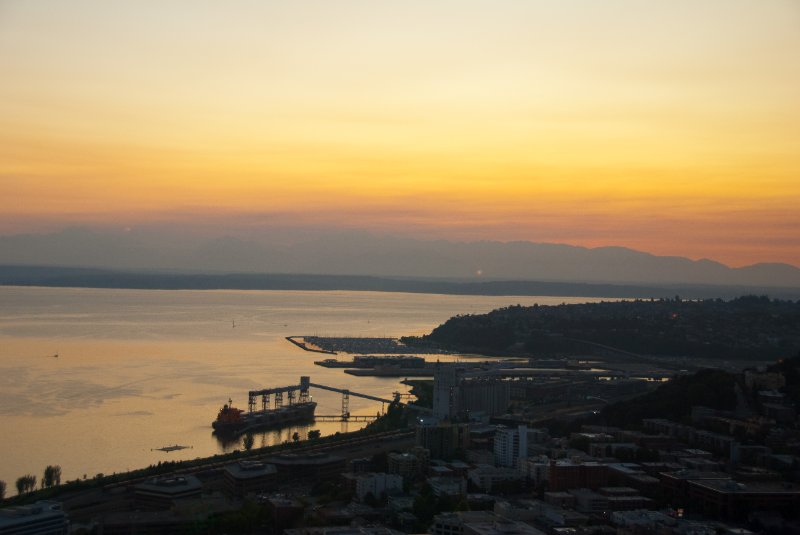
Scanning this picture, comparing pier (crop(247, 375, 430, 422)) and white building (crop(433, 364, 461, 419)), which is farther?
pier (crop(247, 375, 430, 422))

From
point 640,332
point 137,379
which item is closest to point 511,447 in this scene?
point 137,379

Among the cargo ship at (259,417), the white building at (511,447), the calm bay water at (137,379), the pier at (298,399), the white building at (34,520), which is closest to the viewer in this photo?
the white building at (34,520)

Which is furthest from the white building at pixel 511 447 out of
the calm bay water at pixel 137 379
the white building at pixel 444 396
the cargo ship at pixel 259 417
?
the cargo ship at pixel 259 417

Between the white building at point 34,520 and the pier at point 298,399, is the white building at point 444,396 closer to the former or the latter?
the pier at point 298,399

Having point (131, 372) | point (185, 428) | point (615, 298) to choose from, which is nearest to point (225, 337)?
point (131, 372)

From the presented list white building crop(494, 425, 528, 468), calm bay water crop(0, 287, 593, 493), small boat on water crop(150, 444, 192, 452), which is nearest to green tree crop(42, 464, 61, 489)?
calm bay water crop(0, 287, 593, 493)

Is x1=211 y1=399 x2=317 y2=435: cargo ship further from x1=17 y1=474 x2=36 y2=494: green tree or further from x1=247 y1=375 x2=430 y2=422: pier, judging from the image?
x1=17 y1=474 x2=36 y2=494: green tree
